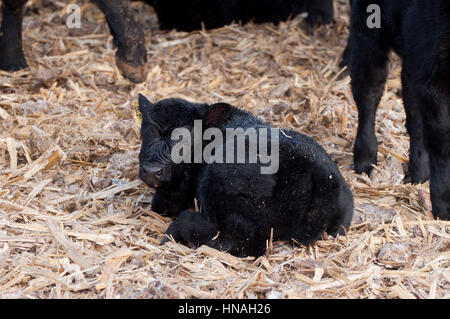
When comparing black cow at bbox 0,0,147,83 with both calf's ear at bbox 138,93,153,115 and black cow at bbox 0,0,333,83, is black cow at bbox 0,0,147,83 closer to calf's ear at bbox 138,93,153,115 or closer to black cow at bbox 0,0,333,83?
black cow at bbox 0,0,333,83

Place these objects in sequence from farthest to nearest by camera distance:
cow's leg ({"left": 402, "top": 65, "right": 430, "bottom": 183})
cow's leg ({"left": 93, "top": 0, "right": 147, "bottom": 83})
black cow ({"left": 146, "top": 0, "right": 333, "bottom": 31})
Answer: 1. black cow ({"left": 146, "top": 0, "right": 333, "bottom": 31})
2. cow's leg ({"left": 93, "top": 0, "right": 147, "bottom": 83})
3. cow's leg ({"left": 402, "top": 65, "right": 430, "bottom": 183})

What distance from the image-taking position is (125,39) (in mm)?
7227

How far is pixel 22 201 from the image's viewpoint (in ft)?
15.9

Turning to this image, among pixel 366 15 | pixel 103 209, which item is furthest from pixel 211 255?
pixel 366 15

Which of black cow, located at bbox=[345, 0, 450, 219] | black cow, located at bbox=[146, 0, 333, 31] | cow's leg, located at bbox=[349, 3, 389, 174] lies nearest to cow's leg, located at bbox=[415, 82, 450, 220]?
black cow, located at bbox=[345, 0, 450, 219]

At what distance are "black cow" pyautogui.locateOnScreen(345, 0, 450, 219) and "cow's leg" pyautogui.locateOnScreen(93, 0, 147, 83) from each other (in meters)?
2.47

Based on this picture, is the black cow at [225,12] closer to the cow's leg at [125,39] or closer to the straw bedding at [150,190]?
the straw bedding at [150,190]

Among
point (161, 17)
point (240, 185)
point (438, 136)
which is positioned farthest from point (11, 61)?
point (438, 136)

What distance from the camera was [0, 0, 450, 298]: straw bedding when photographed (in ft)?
12.7

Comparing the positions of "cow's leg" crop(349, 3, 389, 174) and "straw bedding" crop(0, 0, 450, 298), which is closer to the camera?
"straw bedding" crop(0, 0, 450, 298)

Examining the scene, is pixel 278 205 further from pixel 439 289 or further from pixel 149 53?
pixel 149 53

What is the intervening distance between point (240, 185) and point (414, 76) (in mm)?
1686

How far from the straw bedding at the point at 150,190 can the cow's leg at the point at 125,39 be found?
0.14 meters

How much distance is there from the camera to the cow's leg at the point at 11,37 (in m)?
7.23
